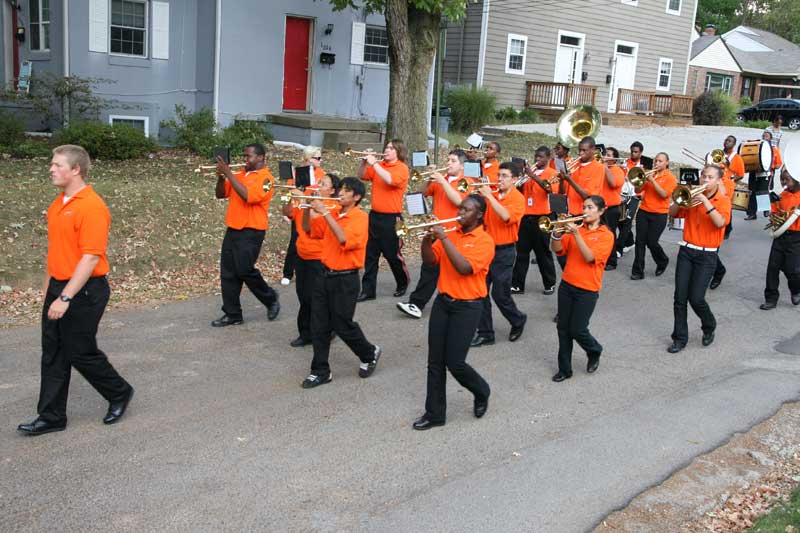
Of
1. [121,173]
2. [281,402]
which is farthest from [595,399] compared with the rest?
[121,173]

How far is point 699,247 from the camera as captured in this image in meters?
8.02

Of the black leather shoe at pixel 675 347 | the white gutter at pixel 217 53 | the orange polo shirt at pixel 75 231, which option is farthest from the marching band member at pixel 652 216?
the white gutter at pixel 217 53

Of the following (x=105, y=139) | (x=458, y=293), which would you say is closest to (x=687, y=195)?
(x=458, y=293)

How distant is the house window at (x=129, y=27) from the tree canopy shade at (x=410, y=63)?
4687 mm

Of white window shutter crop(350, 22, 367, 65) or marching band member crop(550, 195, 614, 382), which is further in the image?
white window shutter crop(350, 22, 367, 65)

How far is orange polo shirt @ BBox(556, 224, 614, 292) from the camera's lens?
6.91m

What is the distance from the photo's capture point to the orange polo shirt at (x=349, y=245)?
647 cm

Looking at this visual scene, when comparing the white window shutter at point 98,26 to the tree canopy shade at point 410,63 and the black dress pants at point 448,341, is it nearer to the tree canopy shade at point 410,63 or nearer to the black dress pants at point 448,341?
the tree canopy shade at point 410,63

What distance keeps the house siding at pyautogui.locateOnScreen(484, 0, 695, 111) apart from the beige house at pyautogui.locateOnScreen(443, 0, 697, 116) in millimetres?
34

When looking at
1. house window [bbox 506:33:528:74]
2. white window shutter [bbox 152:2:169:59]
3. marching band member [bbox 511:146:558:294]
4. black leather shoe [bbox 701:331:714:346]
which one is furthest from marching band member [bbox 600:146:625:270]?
house window [bbox 506:33:528:74]

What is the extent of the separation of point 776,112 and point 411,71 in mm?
26201

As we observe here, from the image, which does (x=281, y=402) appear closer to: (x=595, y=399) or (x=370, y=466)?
(x=370, y=466)

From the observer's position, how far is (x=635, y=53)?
31.0 meters

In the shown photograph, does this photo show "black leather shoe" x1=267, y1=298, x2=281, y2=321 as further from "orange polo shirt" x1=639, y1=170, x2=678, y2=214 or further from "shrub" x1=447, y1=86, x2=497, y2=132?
"shrub" x1=447, y1=86, x2=497, y2=132
